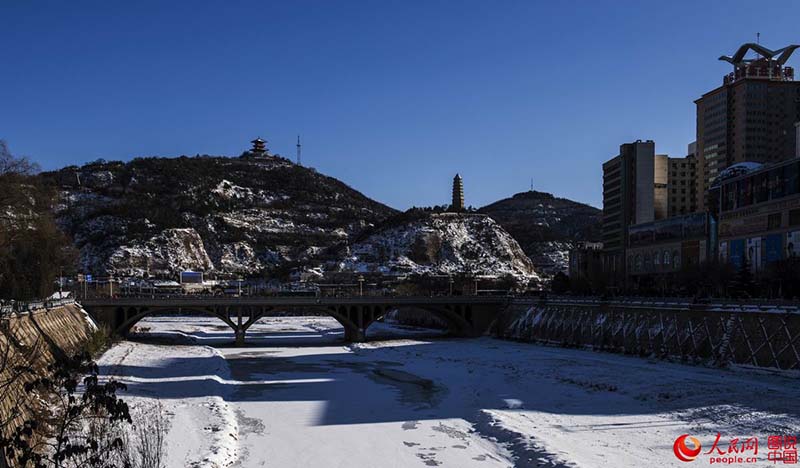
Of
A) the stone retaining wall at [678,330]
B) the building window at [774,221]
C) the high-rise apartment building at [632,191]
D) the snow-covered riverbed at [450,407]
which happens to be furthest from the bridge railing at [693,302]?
the high-rise apartment building at [632,191]

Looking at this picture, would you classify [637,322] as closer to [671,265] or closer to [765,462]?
[765,462]

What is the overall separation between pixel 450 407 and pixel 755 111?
154m

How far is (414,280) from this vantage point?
17288cm

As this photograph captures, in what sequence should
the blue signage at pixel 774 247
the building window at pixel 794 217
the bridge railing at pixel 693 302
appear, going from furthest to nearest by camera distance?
the blue signage at pixel 774 247, the building window at pixel 794 217, the bridge railing at pixel 693 302

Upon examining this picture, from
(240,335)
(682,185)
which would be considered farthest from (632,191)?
(240,335)

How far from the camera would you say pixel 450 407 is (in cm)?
4250

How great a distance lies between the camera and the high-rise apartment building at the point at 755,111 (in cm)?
16900

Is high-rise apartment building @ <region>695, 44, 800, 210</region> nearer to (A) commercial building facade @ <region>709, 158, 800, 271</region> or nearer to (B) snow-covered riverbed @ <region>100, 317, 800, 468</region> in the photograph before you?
(A) commercial building facade @ <region>709, 158, 800, 271</region>

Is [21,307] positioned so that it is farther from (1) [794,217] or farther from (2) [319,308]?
(1) [794,217]

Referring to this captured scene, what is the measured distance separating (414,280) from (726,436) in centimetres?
14081

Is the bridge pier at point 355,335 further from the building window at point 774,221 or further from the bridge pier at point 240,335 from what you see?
the building window at point 774,221

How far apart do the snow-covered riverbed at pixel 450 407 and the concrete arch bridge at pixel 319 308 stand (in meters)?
16.4

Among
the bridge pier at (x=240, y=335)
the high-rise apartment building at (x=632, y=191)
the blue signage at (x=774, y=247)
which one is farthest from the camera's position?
the high-rise apartment building at (x=632, y=191)

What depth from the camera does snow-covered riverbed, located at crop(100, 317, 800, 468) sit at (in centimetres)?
2986
